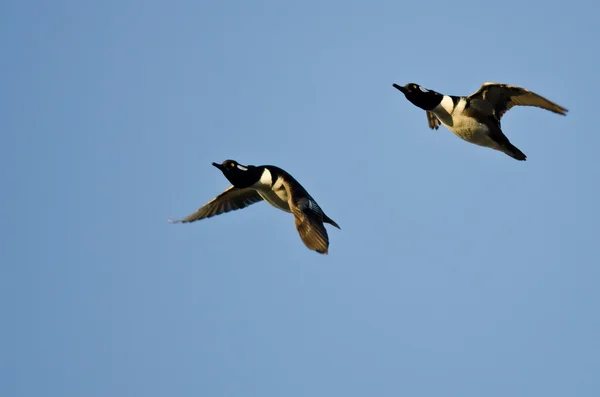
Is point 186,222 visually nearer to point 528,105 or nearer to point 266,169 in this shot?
point 266,169

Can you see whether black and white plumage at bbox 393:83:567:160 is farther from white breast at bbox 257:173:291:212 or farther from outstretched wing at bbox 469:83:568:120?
white breast at bbox 257:173:291:212

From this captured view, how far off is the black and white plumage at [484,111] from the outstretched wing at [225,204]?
5.65 meters

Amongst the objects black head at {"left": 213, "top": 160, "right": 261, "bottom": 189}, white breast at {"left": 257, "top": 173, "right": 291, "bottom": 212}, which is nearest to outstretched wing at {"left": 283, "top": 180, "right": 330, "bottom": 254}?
white breast at {"left": 257, "top": 173, "right": 291, "bottom": 212}

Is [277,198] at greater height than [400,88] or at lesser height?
lesser

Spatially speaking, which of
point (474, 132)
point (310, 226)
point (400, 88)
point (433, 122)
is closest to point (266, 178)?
point (310, 226)

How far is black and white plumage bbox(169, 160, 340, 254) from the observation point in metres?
24.3

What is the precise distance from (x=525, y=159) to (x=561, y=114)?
75.7 inches

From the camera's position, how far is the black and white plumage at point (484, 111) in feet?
90.9

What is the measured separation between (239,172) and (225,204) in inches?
102

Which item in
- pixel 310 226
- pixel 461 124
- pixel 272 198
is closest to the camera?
pixel 310 226

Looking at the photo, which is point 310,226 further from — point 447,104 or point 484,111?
point 484,111

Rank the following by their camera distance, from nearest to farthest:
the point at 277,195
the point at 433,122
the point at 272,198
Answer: the point at 277,195 → the point at 272,198 → the point at 433,122

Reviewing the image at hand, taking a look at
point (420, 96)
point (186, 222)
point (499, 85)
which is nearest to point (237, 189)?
point (186, 222)

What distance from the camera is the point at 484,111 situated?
2806 cm
